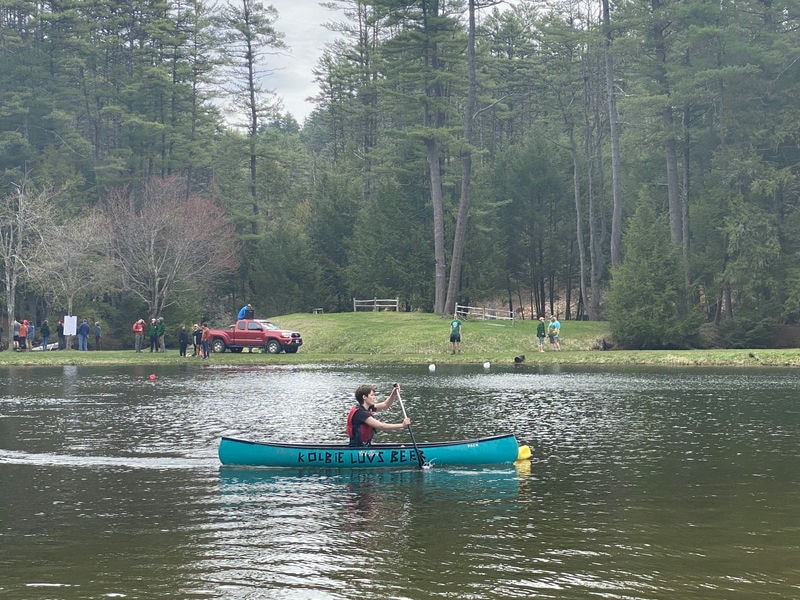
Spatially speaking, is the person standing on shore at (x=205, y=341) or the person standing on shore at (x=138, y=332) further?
the person standing on shore at (x=138, y=332)

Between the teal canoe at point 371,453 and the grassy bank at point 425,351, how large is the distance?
1053 inches

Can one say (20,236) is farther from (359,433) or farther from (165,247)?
(359,433)

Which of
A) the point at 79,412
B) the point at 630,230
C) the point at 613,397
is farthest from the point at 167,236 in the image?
the point at 613,397

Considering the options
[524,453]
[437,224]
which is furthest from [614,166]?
[524,453]

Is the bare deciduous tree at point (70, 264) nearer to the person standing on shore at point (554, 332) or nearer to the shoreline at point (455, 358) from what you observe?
the shoreline at point (455, 358)

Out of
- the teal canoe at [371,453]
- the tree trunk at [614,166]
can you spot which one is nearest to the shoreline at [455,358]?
the tree trunk at [614,166]

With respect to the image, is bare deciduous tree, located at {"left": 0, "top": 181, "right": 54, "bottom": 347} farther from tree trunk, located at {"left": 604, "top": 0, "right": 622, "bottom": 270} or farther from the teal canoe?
the teal canoe

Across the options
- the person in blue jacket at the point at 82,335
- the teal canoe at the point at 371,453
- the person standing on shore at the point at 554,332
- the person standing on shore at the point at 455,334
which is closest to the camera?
the teal canoe at the point at 371,453

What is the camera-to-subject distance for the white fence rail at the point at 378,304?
65.1 m

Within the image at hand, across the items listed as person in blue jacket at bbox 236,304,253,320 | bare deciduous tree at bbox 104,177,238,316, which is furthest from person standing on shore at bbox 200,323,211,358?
bare deciduous tree at bbox 104,177,238,316

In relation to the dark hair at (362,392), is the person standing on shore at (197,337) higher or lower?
higher

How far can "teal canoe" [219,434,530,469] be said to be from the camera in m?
17.5

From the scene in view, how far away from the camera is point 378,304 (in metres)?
67.2

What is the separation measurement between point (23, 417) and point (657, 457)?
56.4ft
